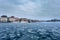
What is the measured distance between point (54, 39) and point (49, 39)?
0.75 meters

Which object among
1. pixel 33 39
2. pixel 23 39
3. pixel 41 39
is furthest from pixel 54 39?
pixel 23 39

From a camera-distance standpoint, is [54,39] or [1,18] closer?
[54,39]

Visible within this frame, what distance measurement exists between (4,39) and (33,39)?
4.26m

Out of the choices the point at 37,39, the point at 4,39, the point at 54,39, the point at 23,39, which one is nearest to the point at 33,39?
the point at 37,39

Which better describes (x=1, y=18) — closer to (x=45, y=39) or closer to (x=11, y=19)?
(x=11, y=19)

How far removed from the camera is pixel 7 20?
160375 millimetres

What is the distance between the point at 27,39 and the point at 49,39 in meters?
3.17

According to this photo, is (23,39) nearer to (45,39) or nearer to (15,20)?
(45,39)

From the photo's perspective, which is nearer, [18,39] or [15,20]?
[18,39]

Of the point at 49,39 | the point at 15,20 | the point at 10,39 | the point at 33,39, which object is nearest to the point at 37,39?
the point at 33,39

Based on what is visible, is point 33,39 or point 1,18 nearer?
point 33,39

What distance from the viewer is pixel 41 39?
1484 cm

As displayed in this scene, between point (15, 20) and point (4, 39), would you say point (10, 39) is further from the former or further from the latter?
point (15, 20)

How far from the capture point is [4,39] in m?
15.0
